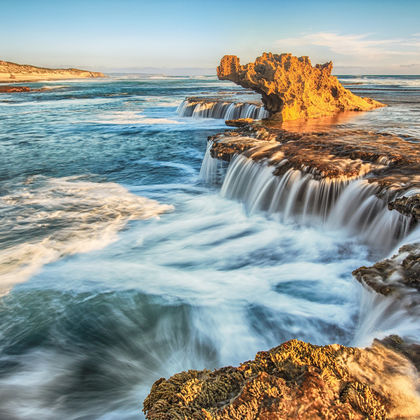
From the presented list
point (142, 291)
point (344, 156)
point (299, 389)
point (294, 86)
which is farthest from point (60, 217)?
point (294, 86)

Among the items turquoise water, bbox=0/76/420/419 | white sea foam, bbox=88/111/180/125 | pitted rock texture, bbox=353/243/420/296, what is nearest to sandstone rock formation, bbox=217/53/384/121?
white sea foam, bbox=88/111/180/125

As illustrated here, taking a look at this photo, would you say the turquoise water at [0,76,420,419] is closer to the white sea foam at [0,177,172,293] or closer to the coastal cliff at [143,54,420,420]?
the white sea foam at [0,177,172,293]

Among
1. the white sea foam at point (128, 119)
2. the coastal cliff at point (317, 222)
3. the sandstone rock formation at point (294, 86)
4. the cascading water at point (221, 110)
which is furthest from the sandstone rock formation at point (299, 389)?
the white sea foam at point (128, 119)

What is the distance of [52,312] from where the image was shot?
5.00 meters

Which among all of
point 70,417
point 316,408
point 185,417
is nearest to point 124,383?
point 70,417

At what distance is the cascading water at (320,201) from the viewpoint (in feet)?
18.7

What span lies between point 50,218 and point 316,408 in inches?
326

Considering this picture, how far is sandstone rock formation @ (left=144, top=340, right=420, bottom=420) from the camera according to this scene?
173 centimetres

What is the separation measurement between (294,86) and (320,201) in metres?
11.7

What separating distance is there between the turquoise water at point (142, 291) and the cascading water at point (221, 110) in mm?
12516

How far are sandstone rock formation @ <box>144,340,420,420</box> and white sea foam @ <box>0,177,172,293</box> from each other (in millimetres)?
4882

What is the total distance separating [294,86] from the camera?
16641 millimetres

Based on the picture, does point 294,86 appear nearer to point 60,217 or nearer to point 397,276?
point 60,217

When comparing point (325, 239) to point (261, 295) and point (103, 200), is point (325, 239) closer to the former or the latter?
point (261, 295)
